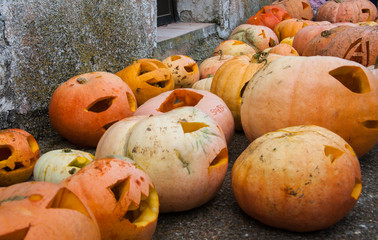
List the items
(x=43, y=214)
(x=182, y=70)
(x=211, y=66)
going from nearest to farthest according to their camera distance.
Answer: (x=43, y=214), (x=182, y=70), (x=211, y=66)

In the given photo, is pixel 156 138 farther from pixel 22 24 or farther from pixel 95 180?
pixel 22 24

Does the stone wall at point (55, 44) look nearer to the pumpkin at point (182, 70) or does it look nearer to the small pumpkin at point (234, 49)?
the pumpkin at point (182, 70)

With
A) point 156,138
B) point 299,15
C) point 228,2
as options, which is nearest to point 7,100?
point 156,138

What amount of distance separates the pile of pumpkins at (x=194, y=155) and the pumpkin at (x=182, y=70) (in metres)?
0.92

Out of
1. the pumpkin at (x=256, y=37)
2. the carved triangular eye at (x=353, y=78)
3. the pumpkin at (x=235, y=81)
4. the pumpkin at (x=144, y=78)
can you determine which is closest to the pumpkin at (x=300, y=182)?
the carved triangular eye at (x=353, y=78)

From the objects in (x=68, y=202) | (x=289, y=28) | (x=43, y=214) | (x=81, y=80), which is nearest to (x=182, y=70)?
(x=81, y=80)

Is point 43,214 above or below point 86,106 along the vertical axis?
Result: above

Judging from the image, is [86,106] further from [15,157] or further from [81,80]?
[15,157]

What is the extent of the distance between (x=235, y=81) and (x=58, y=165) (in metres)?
1.66

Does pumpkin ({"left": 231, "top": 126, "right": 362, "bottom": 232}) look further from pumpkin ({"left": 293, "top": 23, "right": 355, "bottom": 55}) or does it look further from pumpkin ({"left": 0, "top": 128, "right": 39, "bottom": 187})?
pumpkin ({"left": 293, "top": 23, "right": 355, "bottom": 55})

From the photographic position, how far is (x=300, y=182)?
2.09 meters

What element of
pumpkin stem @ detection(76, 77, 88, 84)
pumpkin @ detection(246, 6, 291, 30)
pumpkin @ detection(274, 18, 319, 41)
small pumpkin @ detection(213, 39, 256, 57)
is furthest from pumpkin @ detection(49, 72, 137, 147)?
pumpkin @ detection(246, 6, 291, 30)

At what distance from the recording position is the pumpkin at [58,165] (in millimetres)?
2529

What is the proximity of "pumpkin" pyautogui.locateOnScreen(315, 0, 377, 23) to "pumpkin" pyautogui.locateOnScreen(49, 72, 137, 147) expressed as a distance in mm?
5272
